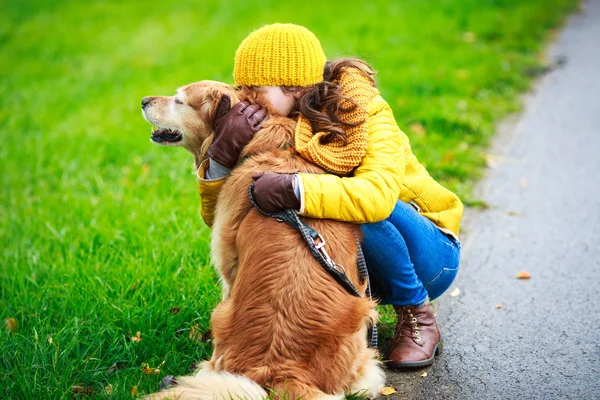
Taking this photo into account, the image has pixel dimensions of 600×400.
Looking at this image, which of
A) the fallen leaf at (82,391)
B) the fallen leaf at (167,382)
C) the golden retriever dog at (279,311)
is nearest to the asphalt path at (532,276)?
the golden retriever dog at (279,311)

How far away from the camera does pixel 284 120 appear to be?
2.93 meters

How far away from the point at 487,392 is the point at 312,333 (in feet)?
3.11

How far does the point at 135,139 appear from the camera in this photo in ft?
21.6

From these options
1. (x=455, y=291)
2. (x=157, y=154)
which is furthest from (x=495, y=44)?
(x=455, y=291)

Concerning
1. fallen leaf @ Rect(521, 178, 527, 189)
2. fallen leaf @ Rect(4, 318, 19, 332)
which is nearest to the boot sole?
fallen leaf @ Rect(4, 318, 19, 332)

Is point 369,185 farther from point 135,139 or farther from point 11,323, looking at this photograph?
point 135,139

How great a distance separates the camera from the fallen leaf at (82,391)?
10.1 ft

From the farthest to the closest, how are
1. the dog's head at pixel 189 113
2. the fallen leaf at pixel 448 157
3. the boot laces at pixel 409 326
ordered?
the fallen leaf at pixel 448 157
the boot laces at pixel 409 326
the dog's head at pixel 189 113

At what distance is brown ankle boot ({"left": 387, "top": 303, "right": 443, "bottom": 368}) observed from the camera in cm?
312

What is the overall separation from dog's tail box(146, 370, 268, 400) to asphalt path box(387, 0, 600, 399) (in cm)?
81

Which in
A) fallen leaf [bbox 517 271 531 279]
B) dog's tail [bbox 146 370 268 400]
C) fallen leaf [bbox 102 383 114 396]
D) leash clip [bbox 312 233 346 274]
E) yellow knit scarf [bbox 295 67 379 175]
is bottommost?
fallen leaf [bbox 517 271 531 279]

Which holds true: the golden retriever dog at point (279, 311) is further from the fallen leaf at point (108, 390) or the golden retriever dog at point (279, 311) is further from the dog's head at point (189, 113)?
the fallen leaf at point (108, 390)

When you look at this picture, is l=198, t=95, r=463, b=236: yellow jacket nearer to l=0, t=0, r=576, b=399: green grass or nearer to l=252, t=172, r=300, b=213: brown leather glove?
l=252, t=172, r=300, b=213: brown leather glove

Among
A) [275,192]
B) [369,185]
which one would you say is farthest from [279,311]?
[369,185]
